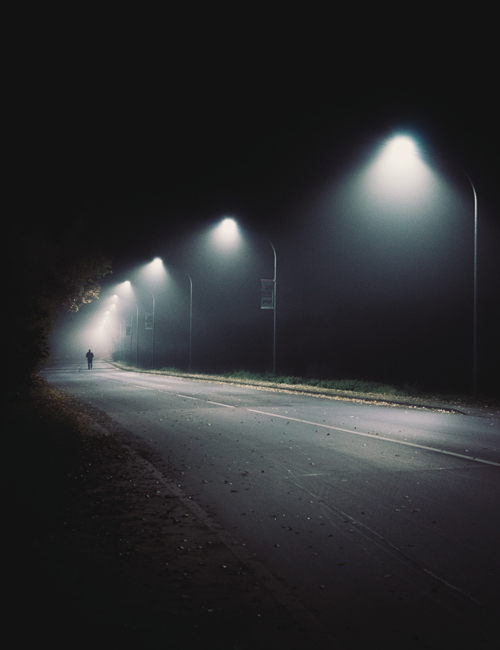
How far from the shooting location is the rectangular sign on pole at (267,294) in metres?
30.9

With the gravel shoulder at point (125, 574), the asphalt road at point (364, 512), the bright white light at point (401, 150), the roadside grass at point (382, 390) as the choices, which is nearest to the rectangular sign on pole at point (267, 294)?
the roadside grass at point (382, 390)

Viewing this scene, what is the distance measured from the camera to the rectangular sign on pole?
3092 centimetres

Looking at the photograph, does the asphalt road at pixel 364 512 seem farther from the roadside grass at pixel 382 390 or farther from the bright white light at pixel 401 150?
the bright white light at pixel 401 150

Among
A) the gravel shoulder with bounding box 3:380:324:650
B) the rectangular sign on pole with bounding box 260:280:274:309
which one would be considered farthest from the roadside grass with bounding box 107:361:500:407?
the gravel shoulder with bounding box 3:380:324:650

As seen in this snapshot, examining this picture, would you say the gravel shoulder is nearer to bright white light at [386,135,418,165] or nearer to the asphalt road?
the asphalt road

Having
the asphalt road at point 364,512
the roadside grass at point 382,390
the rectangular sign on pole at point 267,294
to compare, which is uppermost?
the rectangular sign on pole at point 267,294

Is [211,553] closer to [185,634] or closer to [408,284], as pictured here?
[185,634]

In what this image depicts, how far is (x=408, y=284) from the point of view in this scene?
165 feet

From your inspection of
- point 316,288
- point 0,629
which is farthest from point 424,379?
point 0,629

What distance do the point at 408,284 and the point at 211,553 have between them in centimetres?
4793

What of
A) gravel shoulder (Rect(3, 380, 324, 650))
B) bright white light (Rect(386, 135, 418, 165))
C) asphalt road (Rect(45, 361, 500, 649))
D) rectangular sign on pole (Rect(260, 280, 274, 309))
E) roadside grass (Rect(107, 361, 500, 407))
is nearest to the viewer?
gravel shoulder (Rect(3, 380, 324, 650))

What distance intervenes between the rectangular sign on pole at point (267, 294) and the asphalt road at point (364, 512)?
17150 millimetres

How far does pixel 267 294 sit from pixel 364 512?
24924mm

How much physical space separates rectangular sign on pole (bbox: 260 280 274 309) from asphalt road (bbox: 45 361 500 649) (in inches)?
675
